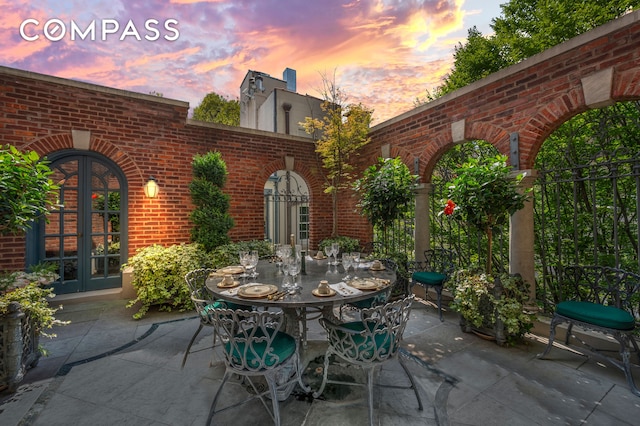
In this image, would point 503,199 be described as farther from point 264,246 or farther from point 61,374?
point 61,374

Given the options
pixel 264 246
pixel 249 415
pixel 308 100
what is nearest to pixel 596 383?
pixel 249 415

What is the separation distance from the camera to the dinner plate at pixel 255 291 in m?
2.14

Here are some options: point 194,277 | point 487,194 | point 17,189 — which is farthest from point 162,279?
point 487,194

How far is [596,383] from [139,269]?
18.4 feet

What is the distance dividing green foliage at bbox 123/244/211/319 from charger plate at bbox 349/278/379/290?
9.87 feet

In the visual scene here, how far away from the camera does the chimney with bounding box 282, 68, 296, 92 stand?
41.3ft

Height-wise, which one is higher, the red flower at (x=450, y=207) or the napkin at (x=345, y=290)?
the red flower at (x=450, y=207)

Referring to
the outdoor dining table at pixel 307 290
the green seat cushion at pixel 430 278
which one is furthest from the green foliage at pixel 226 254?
the green seat cushion at pixel 430 278

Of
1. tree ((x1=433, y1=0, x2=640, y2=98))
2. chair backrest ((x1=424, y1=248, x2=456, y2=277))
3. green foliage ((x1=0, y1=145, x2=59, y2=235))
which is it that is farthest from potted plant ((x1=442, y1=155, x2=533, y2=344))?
tree ((x1=433, y1=0, x2=640, y2=98))

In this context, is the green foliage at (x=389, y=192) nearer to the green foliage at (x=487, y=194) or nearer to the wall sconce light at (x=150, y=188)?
the green foliage at (x=487, y=194)

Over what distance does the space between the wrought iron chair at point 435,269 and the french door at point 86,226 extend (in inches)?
209

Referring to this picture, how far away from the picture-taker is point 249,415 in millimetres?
2008

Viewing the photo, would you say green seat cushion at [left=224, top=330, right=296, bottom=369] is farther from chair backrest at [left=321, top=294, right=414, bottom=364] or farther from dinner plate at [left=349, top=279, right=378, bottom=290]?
dinner plate at [left=349, top=279, right=378, bottom=290]

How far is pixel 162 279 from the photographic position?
13.5 ft
